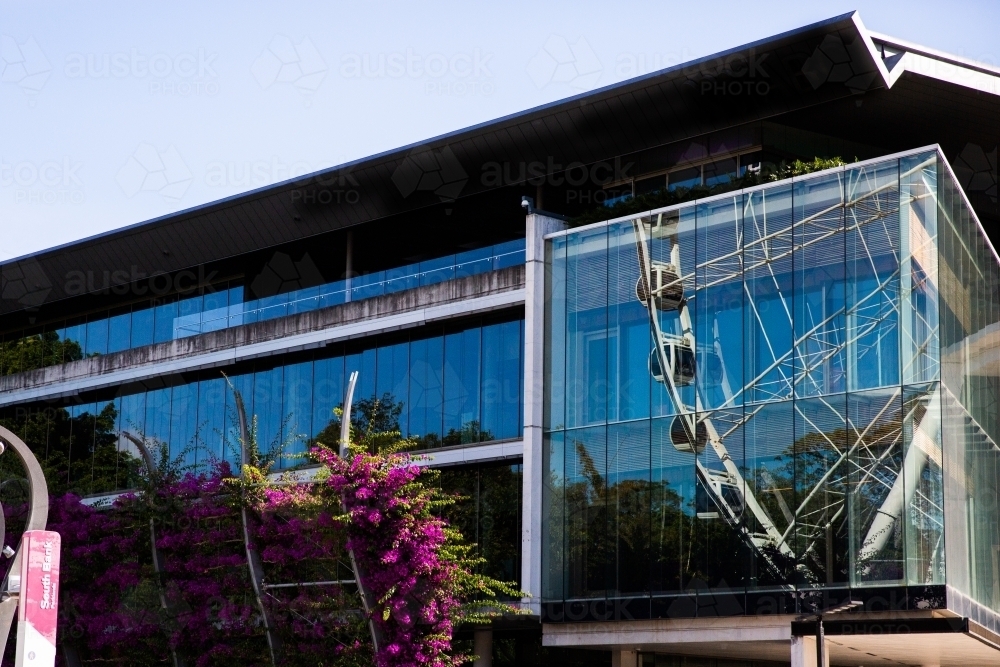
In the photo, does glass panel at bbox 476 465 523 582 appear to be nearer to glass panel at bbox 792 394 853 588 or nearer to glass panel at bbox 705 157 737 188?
glass panel at bbox 792 394 853 588

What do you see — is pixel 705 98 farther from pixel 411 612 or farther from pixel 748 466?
pixel 411 612

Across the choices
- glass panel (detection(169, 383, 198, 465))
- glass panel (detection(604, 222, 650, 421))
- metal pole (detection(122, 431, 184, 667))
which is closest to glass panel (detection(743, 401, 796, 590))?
glass panel (detection(604, 222, 650, 421))

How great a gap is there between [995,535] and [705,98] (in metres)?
12.3

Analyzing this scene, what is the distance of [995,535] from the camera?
109ft

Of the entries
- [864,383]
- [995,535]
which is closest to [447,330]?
[864,383]

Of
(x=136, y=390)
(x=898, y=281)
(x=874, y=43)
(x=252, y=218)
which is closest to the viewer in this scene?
(x=898, y=281)

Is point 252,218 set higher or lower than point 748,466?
higher

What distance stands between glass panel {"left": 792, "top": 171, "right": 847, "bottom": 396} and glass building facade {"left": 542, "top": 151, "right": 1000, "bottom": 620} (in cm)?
4

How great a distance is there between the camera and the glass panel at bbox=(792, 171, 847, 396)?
99.3 feet

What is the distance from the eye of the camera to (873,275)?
3009cm

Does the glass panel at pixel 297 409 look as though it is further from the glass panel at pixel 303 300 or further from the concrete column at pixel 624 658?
the concrete column at pixel 624 658

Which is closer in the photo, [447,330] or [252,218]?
[447,330]

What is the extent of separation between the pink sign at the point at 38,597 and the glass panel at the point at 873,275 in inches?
659

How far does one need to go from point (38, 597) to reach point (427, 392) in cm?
1760
